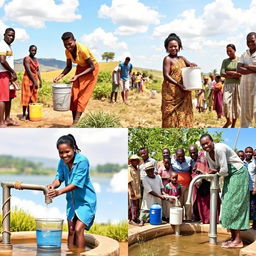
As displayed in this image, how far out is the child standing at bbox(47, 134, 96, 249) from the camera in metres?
4.68

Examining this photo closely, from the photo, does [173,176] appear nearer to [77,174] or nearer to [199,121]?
[77,174]

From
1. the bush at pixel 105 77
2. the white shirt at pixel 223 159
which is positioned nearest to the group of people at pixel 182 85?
the white shirt at pixel 223 159

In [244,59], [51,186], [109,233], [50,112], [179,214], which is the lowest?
[109,233]

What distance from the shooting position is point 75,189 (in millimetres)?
4867

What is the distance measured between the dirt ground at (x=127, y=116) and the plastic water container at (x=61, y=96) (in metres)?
1.11

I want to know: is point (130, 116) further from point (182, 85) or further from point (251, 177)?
point (251, 177)

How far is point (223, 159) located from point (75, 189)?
1.51 metres

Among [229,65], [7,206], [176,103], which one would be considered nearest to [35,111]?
[176,103]

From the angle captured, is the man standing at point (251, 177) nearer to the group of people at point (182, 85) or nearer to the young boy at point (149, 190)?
the group of people at point (182, 85)

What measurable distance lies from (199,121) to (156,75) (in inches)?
752

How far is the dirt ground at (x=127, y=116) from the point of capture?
9.12 meters

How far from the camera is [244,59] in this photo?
6844 mm

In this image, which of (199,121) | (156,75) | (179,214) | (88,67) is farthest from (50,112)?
(156,75)

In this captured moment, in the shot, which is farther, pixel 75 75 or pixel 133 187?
pixel 75 75
